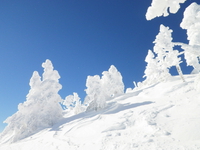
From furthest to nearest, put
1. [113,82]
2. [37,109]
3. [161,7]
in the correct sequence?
[113,82]
[37,109]
[161,7]

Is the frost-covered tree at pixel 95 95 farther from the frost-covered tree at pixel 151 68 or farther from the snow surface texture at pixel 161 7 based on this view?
the snow surface texture at pixel 161 7

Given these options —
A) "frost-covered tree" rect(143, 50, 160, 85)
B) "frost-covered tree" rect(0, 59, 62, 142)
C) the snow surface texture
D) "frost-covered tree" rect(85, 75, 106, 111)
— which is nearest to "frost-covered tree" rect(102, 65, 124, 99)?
"frost-covered tree" rect(143, 50, 160, 85)

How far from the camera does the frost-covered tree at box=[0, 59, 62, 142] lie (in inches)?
814

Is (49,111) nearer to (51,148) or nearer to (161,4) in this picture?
(51,148)

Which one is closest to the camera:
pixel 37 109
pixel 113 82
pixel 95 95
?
pixel 37 109

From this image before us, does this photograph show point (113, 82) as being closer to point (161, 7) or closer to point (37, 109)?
point (37, 109)

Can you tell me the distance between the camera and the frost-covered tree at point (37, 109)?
20.7 meters

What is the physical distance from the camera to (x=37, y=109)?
77.6 feet

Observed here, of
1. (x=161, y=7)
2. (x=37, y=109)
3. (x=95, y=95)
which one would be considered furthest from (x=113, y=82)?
(x=161, y=7)

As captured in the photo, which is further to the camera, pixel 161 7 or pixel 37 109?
pixel 37 109

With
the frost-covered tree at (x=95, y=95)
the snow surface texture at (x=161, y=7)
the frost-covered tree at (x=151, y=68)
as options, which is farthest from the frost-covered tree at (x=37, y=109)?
the frost-covered tree at (x=151, y=68)

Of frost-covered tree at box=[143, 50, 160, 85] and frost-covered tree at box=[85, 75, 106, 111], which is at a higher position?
frost-covered tree at box=[143, 50, 160, 85]

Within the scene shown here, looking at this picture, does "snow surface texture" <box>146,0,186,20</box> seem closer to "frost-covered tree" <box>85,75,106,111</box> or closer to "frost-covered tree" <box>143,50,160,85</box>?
"frost-covered tree" <box>85,75,106,111</box>

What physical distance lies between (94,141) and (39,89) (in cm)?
1882
